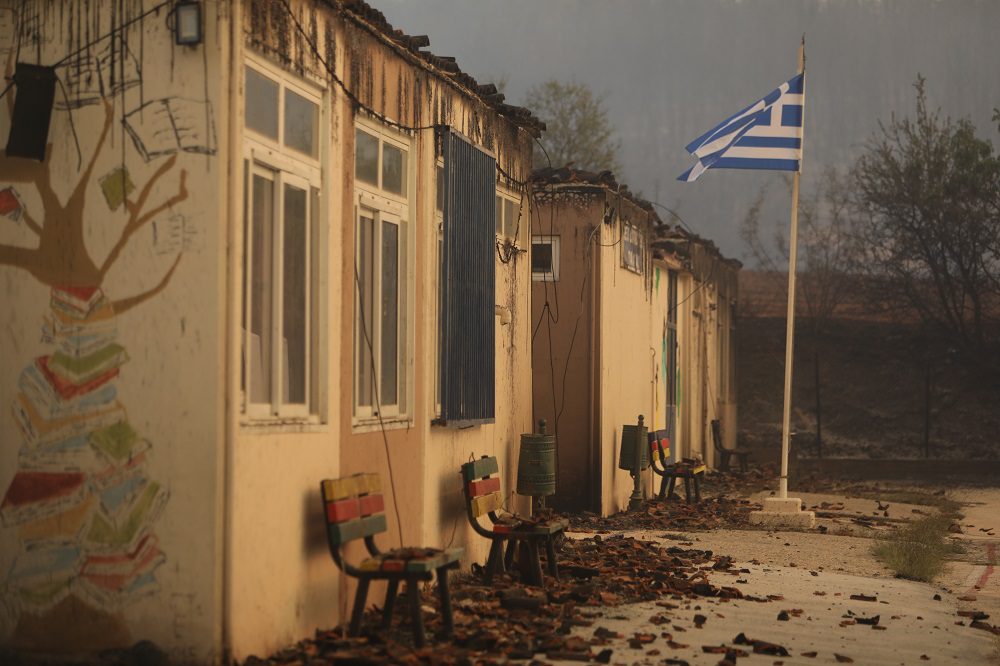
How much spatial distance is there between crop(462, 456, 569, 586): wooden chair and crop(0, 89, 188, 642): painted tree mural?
12.4 feet

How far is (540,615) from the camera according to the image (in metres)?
9.01

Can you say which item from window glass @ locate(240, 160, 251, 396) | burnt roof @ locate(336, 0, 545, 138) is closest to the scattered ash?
burnt roof @ locate(336, 0, 545, 138)

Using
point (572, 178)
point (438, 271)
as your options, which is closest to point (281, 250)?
point (438, 271)

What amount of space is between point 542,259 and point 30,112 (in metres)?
10.6

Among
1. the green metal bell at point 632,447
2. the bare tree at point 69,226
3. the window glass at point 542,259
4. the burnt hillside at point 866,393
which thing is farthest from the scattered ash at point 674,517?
the burnt hillside at point 866,393

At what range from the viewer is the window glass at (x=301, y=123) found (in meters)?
7.71

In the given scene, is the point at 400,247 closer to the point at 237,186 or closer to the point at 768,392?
the point at 237,186

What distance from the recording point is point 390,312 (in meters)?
9.45

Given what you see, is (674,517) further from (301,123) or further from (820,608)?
(301,123)

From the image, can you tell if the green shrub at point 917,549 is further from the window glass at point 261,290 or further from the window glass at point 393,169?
the window glass at point 261,290

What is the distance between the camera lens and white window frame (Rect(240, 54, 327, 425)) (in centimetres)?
718

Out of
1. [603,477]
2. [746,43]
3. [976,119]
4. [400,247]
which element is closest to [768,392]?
[603,477]

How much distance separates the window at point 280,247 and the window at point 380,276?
678 millimetres

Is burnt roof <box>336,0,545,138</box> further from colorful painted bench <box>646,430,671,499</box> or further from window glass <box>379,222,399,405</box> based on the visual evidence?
colorful painted bench <box>646,430,671,499</box>
